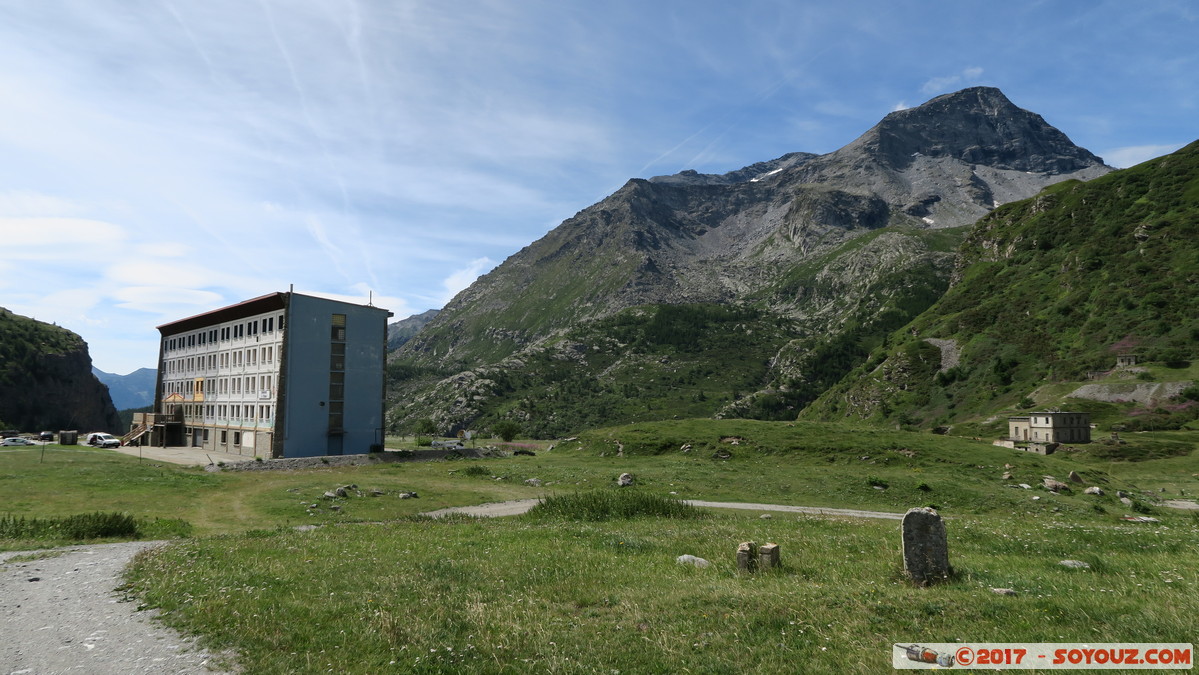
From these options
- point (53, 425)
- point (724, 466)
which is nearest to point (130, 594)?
point (724, 466)

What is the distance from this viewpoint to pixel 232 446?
3460 inches

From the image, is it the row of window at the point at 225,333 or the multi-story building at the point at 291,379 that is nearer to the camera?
the multi-story building at the point at 291,379

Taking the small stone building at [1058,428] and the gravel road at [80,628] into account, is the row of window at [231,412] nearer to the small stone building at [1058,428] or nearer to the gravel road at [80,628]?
the gravel road at [80,628]

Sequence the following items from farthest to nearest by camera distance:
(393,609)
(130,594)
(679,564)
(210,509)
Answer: (210,509)
(679,564)
(130,594)
(393,609)

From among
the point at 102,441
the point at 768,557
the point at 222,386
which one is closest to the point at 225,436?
the point at 222,386

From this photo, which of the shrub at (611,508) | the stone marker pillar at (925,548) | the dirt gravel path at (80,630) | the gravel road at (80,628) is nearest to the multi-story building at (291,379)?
the shrub at (611,508)

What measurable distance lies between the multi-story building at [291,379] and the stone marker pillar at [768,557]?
77186mm

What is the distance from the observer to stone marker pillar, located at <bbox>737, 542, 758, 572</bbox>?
15.0m

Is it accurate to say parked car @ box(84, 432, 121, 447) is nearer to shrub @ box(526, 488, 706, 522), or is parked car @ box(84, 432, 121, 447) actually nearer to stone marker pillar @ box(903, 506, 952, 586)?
shrub @ box(526, 488, 706, 522)

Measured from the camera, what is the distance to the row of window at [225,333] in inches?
3305

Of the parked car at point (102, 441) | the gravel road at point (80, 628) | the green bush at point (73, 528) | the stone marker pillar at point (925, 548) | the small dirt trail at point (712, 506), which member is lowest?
the parked car at point (102, 441)

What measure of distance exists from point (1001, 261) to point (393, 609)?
22760cm

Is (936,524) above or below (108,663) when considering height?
above

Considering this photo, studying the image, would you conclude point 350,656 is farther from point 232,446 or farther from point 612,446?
point 232,446
